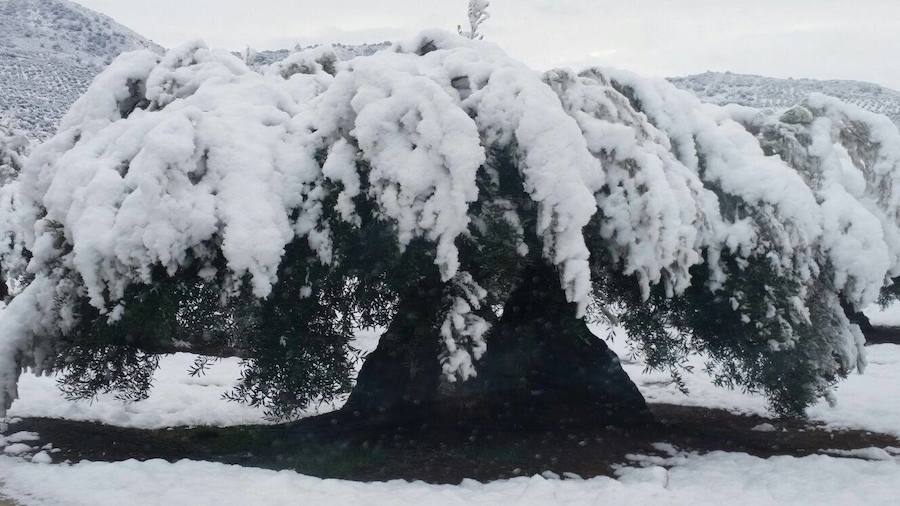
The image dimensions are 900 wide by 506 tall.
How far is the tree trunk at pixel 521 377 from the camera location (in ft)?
20.7

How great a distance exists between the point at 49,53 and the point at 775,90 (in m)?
57.4

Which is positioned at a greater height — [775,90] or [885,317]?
[775,90]

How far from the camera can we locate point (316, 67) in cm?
737

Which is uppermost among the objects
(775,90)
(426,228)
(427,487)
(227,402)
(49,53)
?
(49,53)

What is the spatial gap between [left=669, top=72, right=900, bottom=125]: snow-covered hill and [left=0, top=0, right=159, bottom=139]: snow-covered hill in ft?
112

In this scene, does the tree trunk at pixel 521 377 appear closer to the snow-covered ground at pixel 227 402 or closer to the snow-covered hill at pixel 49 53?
the snow-covered ground at pixel 227 402

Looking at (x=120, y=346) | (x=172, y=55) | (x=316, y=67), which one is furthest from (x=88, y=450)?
(x=316, y=67)

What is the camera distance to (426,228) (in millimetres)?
4902

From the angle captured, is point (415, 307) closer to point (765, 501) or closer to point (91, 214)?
point (91, 214)

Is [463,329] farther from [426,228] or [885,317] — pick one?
[885,317]

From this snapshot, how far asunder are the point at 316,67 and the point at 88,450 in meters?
4.02

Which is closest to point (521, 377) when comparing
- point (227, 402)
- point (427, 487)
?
point (427, 487)

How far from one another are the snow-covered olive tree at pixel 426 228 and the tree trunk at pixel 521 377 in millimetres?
33

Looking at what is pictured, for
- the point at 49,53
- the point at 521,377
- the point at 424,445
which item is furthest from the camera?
the point at 49,53
